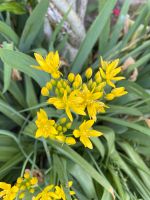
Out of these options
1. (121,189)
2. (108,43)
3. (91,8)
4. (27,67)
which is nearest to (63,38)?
(108,43)

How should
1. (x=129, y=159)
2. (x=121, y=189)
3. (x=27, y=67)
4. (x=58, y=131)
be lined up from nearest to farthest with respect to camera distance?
(x=58, y=131) < (x=27, y=67) < (x=121, y=189) < (x=129, y=159)

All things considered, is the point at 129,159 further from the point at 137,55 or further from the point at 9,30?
the point at 9,30

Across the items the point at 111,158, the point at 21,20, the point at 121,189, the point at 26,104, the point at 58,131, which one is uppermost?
the point at 21,20

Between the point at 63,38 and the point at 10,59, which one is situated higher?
the point at 63,38

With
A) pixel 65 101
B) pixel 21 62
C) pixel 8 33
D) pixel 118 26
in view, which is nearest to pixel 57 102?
pixel 65 101

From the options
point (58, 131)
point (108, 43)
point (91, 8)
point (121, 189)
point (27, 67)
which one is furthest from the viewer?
point (91, 8)

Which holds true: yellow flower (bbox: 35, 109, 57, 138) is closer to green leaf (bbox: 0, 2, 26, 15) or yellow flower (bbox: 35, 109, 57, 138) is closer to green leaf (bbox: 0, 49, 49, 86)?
green leaf (bbox: 0, 49, 49, 86)

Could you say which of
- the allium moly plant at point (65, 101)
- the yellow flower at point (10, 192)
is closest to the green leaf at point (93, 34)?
the allium moly plant at point (65, 101)
